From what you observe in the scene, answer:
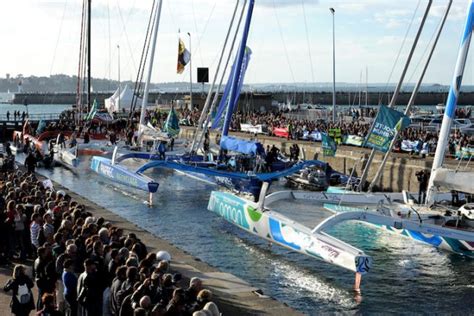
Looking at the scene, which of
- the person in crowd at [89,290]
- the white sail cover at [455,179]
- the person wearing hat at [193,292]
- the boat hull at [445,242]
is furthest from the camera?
the boat hull at [445,242]

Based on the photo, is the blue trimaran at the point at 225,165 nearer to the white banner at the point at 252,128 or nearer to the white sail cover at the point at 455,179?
the white sail cover at the point at 455,179

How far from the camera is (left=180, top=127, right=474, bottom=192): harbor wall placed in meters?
31.1

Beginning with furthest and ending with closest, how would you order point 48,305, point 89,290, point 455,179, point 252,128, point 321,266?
point 252,128 → point 455,179 → point 321,266 → point 89,290 → point 48,305

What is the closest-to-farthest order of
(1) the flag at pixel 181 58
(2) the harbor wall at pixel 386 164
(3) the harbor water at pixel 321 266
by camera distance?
(3) the harbor water at pixel 321 266, (2) the harbor wall at pixel 386 164, (1) the flag at pixel 181 58

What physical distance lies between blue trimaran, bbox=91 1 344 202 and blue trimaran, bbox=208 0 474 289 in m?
4.44

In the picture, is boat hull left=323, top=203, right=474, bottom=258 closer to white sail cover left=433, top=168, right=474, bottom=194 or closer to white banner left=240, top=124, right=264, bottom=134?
white sail cover left=433, top=168, right=474, bottom=194

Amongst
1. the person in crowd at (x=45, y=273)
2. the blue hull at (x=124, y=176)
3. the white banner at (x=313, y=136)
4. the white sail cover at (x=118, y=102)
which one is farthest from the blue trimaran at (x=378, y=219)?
the white sail cover at (x=118, y=102)

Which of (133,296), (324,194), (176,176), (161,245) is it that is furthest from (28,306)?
(176,176)

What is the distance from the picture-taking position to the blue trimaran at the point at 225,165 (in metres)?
27.4

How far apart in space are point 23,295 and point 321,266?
9553 millimetres

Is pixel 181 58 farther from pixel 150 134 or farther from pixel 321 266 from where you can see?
pixel 321 266

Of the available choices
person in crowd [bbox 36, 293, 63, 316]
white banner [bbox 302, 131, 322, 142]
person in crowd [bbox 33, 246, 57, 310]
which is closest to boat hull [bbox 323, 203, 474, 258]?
person in crowd [bbox 33, 246, 57, 310]

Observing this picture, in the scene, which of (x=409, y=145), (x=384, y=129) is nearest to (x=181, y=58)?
(x=409, y=145)

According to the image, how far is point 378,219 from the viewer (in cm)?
1748
